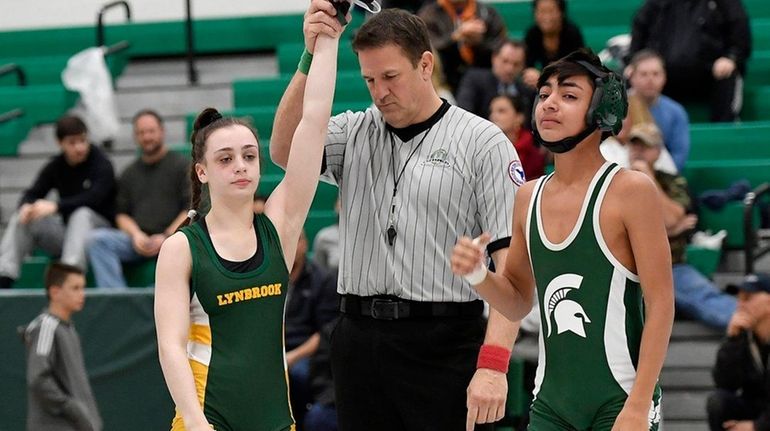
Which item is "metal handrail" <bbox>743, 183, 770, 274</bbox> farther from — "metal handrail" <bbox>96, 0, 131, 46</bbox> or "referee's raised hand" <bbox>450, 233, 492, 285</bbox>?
"metal handrail" <bbox>96, 0, 131, 46</bbox>

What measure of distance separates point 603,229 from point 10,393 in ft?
15.7

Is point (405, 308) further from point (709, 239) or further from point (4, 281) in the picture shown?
point (4, 281)

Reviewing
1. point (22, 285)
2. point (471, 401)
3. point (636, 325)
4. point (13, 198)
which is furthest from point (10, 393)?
point (636, 325)

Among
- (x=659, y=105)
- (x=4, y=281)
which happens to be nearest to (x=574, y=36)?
(x=659, y=105)

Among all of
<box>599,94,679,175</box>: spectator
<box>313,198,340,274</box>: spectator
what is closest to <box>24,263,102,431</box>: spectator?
<box>313,198,340,274</box>: spectator

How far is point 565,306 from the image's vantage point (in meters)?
4.11

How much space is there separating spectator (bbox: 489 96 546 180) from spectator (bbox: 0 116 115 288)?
9.16 ft

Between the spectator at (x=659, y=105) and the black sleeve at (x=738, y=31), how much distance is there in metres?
0.83

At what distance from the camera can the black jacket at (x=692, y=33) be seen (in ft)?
31.9

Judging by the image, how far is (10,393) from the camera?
25.7 ft

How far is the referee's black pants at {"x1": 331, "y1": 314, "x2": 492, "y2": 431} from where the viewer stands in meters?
4.66

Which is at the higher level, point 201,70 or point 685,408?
point 201,70

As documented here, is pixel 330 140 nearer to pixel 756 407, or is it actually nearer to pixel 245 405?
pixel 245 405

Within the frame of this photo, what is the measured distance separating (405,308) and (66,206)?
212 inches
